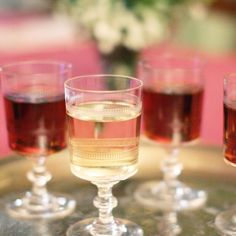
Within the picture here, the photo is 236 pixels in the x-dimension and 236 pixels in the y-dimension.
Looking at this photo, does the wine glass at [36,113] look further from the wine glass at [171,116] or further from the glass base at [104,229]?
the wine glass at [171,116]

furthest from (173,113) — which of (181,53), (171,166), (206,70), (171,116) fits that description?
(181,53)

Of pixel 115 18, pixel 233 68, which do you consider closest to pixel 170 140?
pixel 115 18

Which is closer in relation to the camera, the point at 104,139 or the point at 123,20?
the point at 104,139

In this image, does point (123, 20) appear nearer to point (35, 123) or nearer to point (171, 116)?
point (171, 116)

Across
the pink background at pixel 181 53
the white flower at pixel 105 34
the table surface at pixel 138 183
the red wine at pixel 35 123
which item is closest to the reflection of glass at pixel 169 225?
the table surface at pixel 138 183

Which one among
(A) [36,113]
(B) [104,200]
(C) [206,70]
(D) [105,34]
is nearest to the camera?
(B) [104,200]
